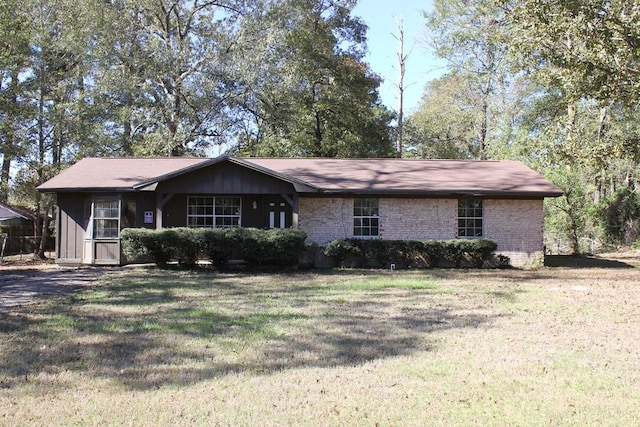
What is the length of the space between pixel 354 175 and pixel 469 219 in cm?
422

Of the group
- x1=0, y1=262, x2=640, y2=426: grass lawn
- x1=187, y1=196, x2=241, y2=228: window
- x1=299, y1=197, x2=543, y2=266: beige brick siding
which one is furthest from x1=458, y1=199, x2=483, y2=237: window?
x1=187, y1=196, x2=241, y2=228: window

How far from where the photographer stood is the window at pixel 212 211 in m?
18.2

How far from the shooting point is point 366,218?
18312 millimetres

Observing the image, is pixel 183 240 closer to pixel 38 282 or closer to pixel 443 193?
pixel 38 282

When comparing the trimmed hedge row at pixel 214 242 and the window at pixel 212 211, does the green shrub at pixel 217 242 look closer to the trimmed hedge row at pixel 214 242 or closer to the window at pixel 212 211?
the trimmed hedge row at pixel 214 242

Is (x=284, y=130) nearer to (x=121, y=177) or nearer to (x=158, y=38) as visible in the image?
(x=158, y=38)

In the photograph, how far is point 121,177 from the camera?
18.8m

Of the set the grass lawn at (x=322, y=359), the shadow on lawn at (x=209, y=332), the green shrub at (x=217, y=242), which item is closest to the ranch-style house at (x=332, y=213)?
the green shrub at (x=217, y=242)

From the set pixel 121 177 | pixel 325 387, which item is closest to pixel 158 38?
pixel 121 177

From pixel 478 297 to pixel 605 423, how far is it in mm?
6817

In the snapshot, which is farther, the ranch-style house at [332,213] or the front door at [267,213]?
the front door at [267,213]

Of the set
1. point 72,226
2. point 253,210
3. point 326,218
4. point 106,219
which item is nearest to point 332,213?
point 326,218

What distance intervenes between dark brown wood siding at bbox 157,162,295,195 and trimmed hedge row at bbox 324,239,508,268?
2571 mm

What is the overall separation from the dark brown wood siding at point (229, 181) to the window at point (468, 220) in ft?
19.2
